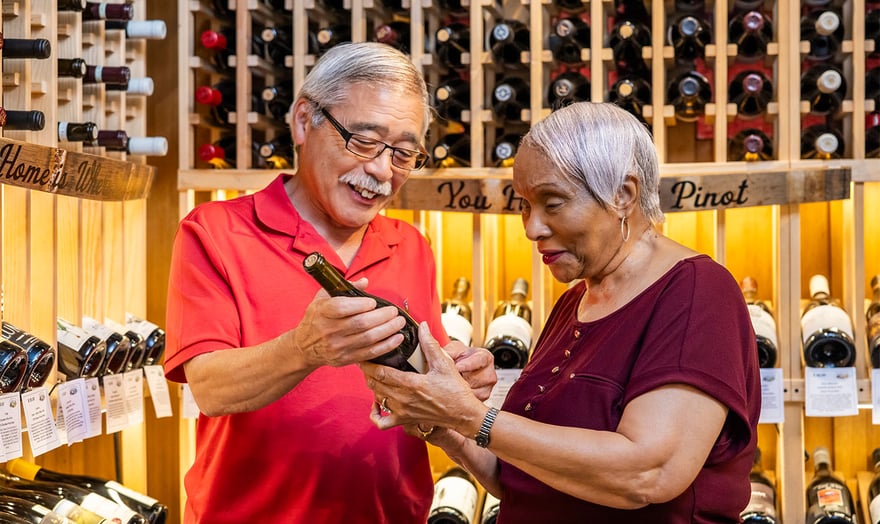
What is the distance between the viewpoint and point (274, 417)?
5.44ft

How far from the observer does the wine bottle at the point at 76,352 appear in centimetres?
232

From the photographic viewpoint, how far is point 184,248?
1.64 meters

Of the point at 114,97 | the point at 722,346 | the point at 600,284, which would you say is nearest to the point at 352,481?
the point at 600,284

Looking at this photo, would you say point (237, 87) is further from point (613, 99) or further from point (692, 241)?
point (692, 241)

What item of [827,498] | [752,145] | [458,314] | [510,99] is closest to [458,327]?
[458,314]

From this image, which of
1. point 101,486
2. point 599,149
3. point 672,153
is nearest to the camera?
point 599,149

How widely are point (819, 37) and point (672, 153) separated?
505 mm

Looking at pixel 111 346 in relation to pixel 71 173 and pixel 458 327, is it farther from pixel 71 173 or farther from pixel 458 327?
pixel 458 327

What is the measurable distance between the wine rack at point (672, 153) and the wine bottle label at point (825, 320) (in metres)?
0.03

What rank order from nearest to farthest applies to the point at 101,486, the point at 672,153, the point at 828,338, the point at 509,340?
the point at 101,486 < the point at 828,338 < the point at 509,340 < the point at 672,153

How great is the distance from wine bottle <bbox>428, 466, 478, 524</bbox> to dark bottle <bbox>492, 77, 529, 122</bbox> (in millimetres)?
967

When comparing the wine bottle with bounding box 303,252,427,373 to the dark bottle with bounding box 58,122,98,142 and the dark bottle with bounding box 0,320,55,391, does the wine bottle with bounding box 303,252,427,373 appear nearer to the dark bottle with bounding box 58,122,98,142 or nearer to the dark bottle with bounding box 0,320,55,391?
the dark bottle with bounding box 0,320,55,391

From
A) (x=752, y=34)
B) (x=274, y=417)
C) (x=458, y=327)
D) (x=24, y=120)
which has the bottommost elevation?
(x=274, y=417)

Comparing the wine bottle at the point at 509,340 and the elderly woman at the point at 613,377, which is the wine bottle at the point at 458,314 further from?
the elderly woman at the point at 613,377
